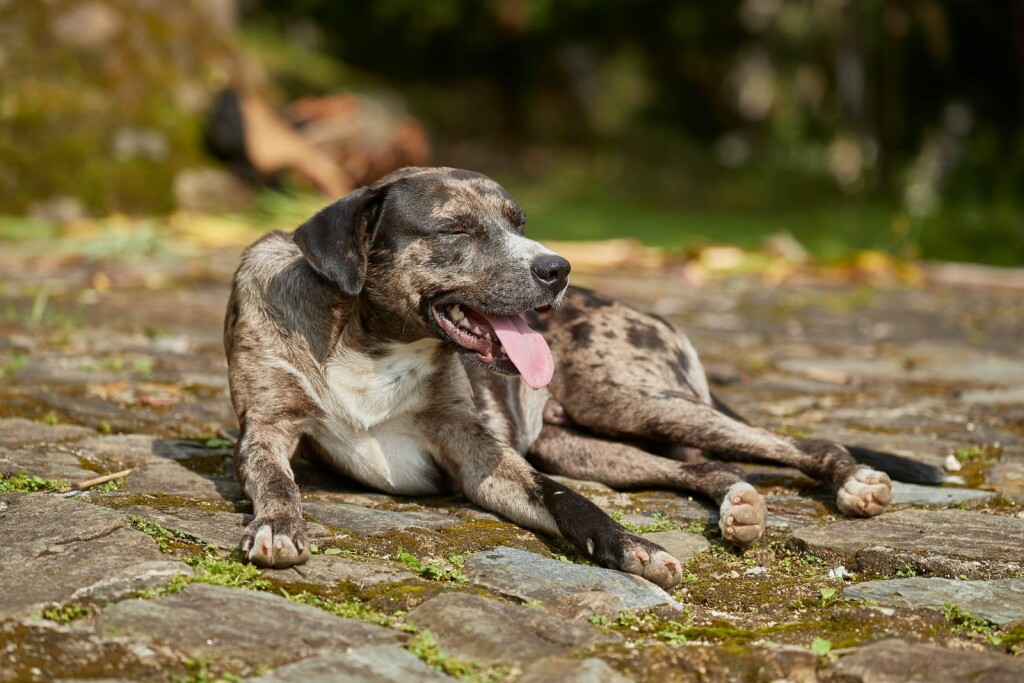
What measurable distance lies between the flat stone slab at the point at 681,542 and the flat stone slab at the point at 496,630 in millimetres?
773

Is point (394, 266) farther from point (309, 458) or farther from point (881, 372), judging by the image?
point (881, 372)

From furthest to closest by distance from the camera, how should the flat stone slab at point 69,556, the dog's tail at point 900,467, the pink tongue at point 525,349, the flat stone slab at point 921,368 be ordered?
1. the flat stone slab at point 921,368
2. the dog's tail at point 900,467
3. the pink tongue at point 525,349
4. the flat stone slab at point 69,556

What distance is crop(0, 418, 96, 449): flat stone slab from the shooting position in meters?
4.48

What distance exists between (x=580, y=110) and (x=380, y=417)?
2009cm

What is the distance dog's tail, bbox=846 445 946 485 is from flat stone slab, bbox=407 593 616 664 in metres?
1.95

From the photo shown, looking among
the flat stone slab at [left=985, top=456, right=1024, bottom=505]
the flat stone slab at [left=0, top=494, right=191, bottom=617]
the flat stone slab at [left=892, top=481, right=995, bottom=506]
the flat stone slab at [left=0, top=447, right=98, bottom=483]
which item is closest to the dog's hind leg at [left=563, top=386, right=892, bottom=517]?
the flat stone slab at [left=892, top=481, right=995, bottom=506]

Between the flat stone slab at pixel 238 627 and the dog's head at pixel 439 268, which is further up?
the dog's head at pixel 439 268

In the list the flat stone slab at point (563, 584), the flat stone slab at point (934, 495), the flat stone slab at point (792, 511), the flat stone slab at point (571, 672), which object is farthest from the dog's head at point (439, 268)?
the flat stone slab at point (571, 672)

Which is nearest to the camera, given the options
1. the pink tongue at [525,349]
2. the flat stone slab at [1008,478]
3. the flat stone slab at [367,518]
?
the flat stone slab at [367,518]

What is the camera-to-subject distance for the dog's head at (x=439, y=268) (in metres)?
4.20

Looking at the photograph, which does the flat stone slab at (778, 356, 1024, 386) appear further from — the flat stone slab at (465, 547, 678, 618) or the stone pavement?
the flat stone slab at (465, 547, 678, 618)

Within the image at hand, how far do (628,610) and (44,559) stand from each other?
1.49 m

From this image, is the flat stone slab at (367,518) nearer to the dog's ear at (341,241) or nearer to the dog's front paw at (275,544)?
the dog's front paw at (275,544)

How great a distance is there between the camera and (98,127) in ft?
40.0
